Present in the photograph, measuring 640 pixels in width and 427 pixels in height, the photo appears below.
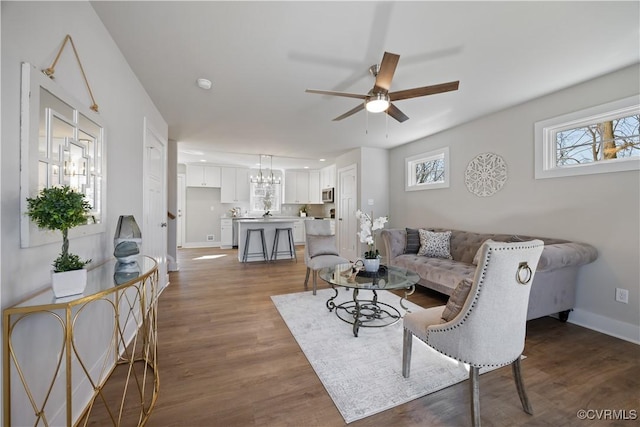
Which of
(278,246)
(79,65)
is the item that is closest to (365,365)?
(79,65)

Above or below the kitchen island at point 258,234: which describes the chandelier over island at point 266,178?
above

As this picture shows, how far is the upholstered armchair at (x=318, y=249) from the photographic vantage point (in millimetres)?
3365

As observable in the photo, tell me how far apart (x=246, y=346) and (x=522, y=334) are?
1973mm

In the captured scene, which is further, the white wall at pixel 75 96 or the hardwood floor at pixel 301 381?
the hardwood floor at pixel 301 381

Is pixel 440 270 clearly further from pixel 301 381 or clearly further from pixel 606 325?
pixel 301 381

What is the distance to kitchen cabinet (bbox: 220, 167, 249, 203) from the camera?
25.3 ft

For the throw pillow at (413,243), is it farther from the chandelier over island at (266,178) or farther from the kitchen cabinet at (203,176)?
the kitchen cabinet at (203,176)

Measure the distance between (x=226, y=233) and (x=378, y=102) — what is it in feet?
21.1

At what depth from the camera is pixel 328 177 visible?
8.01 m

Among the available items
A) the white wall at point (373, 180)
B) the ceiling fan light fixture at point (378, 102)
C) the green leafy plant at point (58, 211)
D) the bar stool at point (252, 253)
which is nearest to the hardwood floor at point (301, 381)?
the green leafy plant at point (58, 211)

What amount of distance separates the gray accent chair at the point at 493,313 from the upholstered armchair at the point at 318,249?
2.06 metres

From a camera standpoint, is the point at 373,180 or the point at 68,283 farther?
the point at 373,180

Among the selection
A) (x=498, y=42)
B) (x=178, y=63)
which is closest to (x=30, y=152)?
(x=178, y=63)

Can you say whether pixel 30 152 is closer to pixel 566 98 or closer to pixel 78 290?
pixel 78 290
